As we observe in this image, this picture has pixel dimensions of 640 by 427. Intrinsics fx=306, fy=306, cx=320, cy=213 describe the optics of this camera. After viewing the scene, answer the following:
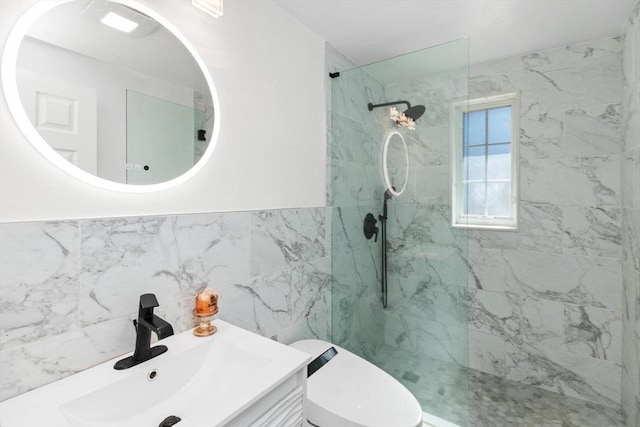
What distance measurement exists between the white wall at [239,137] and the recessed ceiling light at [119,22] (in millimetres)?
91

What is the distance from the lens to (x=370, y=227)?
6.52 ft

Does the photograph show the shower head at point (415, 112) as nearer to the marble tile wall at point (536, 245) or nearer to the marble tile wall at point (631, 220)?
the marble tile wall at point (536, 245)

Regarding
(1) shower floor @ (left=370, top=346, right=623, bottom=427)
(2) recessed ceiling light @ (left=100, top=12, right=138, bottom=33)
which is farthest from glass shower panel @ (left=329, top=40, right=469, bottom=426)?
(2) recessed ceiling light @ (left=100, top=12, right=138, bottom=33)

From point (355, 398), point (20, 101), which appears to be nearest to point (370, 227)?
point (355, 398)

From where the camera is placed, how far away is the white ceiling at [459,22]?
1.62m

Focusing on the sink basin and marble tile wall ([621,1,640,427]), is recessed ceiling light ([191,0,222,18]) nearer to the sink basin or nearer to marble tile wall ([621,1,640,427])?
the sink basin

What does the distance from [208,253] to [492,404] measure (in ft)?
6.79

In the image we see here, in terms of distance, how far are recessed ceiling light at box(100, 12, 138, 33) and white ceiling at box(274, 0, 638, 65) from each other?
820mm

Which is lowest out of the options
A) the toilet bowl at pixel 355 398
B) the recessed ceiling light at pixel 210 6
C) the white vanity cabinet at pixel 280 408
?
the toilet bowl at pixel 355 398

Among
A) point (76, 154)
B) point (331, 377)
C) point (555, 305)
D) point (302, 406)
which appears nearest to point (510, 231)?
point (555, 305)

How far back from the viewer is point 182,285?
1.15 m

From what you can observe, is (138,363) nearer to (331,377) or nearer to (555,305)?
(331,377)

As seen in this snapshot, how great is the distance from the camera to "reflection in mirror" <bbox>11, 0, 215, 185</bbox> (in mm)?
864

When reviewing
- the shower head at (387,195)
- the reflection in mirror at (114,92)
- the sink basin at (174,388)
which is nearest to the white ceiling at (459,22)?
the reflection in mirror at (114,92)
